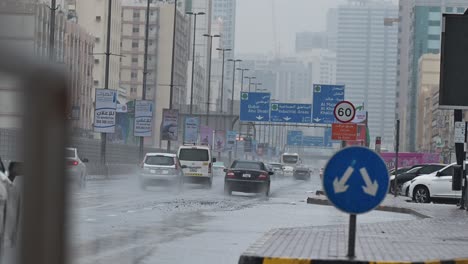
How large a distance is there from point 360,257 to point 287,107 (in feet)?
233

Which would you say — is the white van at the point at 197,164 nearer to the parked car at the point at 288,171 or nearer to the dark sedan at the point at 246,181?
the dark sedan at the point at 246,181

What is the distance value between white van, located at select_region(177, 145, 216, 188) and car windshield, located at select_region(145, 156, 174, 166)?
658 cm

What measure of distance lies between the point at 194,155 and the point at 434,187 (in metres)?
16.1

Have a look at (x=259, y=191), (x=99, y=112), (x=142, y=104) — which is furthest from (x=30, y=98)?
(x=142, y=104)

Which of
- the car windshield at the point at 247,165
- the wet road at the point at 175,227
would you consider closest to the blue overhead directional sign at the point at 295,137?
the car windshield at the point at 247,165

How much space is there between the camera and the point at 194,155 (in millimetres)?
54219

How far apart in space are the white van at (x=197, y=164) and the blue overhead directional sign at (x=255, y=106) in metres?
29.1

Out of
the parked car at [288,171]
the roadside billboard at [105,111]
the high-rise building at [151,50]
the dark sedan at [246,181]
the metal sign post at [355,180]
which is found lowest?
the parked car at [288,171]

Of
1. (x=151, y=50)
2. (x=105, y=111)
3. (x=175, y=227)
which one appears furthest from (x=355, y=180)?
Answer: (x=151, y=50)

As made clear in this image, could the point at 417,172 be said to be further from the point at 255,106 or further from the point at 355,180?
the point at 355,180

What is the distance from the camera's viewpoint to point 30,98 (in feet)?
9.12

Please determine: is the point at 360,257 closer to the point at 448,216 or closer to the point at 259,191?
the point at 448,216

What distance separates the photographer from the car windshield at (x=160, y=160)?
47219mm

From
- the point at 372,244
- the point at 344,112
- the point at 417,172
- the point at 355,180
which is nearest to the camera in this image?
the point at 355,180
